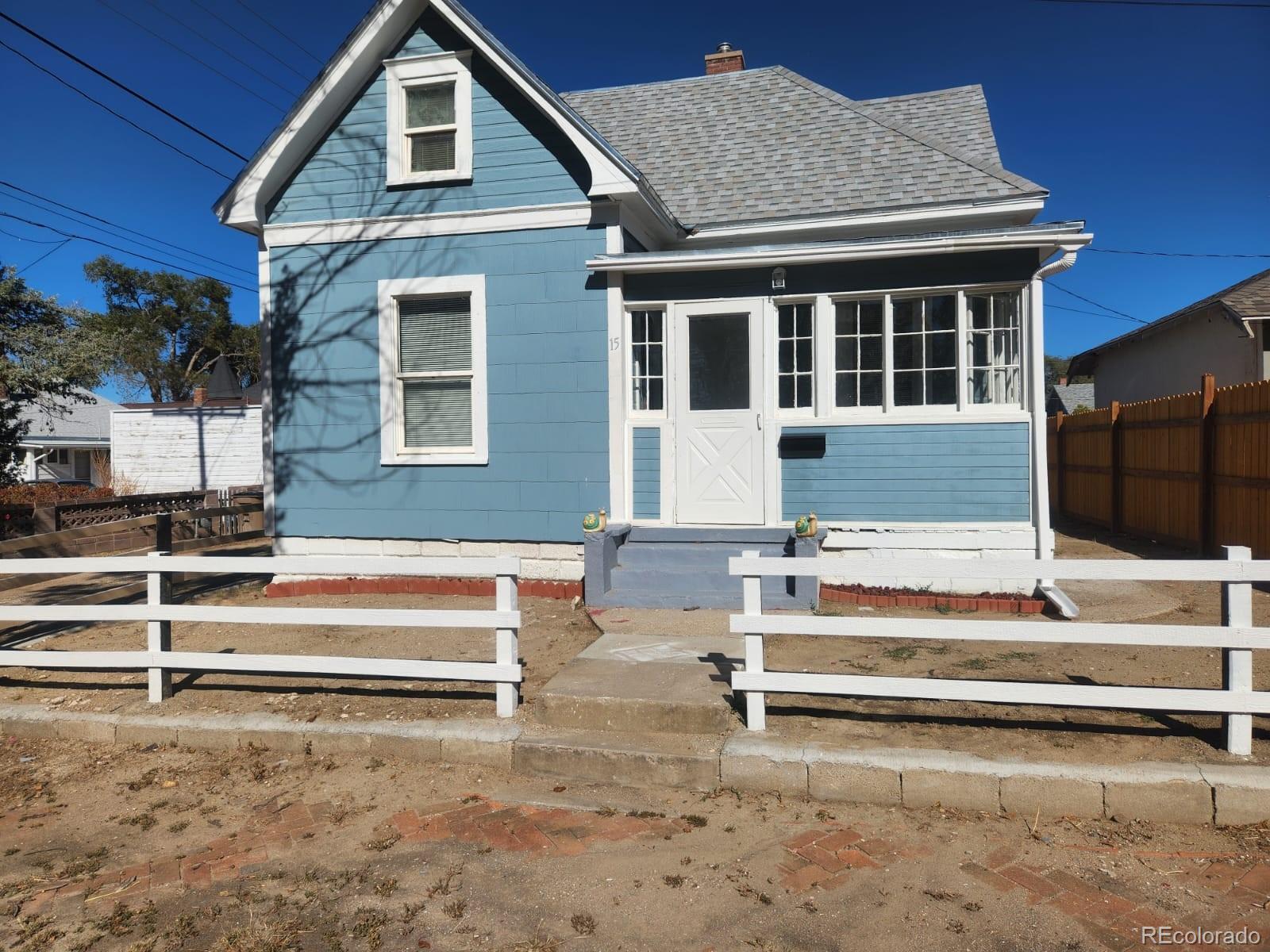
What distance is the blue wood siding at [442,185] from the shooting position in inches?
348

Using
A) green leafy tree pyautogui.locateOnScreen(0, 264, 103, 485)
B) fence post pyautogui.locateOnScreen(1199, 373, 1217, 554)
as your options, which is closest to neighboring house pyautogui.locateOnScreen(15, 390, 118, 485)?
green leafy tree pyautogui.locateOnScreen(0, 264, 103, 485)

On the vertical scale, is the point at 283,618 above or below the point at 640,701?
above

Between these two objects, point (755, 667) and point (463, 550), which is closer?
point (755, 667)

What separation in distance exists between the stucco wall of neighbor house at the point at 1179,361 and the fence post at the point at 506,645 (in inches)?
618

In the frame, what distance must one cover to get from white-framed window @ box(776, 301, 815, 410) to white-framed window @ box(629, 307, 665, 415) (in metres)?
1.26

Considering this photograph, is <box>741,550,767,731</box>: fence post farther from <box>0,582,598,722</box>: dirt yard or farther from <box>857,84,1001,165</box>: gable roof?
<box>857,84,1001,165</box>: gable roof

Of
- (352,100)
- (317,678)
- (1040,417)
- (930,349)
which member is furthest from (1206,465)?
(352,100)

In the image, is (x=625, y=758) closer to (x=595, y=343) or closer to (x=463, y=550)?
(x=463, y=550)

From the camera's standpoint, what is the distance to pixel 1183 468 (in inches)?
435

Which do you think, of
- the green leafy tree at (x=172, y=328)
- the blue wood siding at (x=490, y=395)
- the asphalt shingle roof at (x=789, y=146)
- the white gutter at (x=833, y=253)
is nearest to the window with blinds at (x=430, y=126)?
the blue wood siding at (x=490, y=395)

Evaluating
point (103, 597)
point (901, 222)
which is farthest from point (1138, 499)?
point (103, 597)

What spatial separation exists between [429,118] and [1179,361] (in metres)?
19.8

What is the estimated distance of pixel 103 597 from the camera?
7551mm

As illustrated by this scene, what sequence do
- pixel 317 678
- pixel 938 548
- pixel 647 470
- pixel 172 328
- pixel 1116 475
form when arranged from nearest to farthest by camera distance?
pixel 317 678, pixel 938 548, pixel 647 470, pixel 1116 475, pixel 172 328
